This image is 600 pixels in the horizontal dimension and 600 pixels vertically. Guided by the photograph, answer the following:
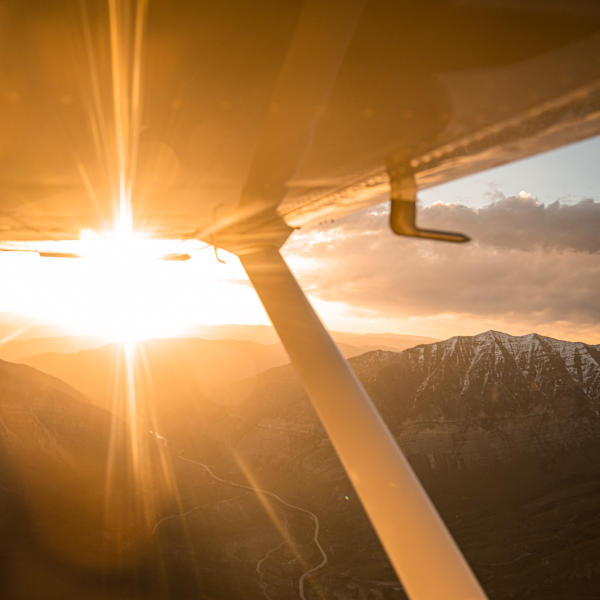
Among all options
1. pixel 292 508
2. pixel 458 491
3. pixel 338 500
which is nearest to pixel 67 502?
pixel 292 508

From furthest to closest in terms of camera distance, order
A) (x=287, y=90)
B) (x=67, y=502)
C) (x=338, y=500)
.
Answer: (x=338, y=500)
(x=67, y=502)
(x=287, y=90)

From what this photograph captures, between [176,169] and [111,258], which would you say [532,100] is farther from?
[111,258]

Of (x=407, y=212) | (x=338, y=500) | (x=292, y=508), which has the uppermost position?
(x=292, y=508)

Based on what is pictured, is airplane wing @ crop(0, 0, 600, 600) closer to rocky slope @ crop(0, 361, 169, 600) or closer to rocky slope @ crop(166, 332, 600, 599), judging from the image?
rocky slope @ crop(0, 361, 169, 600)

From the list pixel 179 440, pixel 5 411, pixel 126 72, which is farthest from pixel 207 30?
pixel 179 440

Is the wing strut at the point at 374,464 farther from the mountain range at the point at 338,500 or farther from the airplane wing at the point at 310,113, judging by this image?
the mountain range at the point at 338,500

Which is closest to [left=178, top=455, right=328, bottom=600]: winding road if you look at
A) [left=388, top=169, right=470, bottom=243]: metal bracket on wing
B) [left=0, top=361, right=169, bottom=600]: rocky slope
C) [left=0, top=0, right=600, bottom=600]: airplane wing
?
[left=0, top=361, right=169, bottom=600]: rocky slope

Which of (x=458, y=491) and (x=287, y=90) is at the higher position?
(x=287, y=90)

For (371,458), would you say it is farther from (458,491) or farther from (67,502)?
(458,491)
